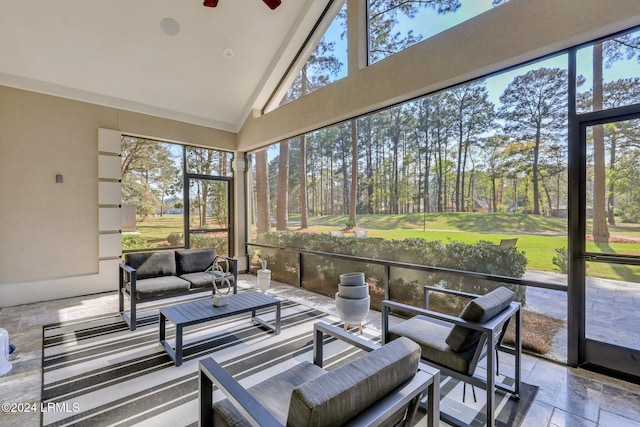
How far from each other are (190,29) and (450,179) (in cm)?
416

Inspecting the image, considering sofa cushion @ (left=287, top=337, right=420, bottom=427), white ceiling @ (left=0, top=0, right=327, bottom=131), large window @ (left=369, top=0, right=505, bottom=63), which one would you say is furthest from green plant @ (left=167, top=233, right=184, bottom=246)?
sofa cushion @ (left=287, top=337, right=420, bottom=427)

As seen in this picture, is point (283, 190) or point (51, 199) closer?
point (51, 199)

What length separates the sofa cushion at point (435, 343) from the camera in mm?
1949

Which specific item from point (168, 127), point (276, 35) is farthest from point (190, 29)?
point (168, 127)

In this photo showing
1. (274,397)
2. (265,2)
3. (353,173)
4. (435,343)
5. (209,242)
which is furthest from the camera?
(209,242)

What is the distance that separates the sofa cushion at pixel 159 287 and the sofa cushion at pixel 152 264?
0.47ft

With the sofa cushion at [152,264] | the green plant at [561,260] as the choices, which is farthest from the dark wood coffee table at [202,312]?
the green plant at [561,260]

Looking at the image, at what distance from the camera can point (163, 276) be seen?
4.36m

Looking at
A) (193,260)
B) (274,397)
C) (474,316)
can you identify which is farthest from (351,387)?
(193,260)

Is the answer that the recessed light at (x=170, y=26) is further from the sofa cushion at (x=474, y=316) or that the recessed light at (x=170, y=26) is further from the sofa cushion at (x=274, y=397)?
the sofa cushion at (x=474, y=316)

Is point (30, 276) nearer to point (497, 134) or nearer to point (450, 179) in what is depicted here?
point (450, 179)

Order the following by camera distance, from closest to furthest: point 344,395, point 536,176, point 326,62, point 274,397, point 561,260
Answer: point 344,395, point 274,397, point 561,260, point 536,176, point 326,62

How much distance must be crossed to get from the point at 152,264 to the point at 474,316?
4.08 m

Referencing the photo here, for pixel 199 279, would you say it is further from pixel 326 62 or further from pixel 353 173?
pixel 326 62
